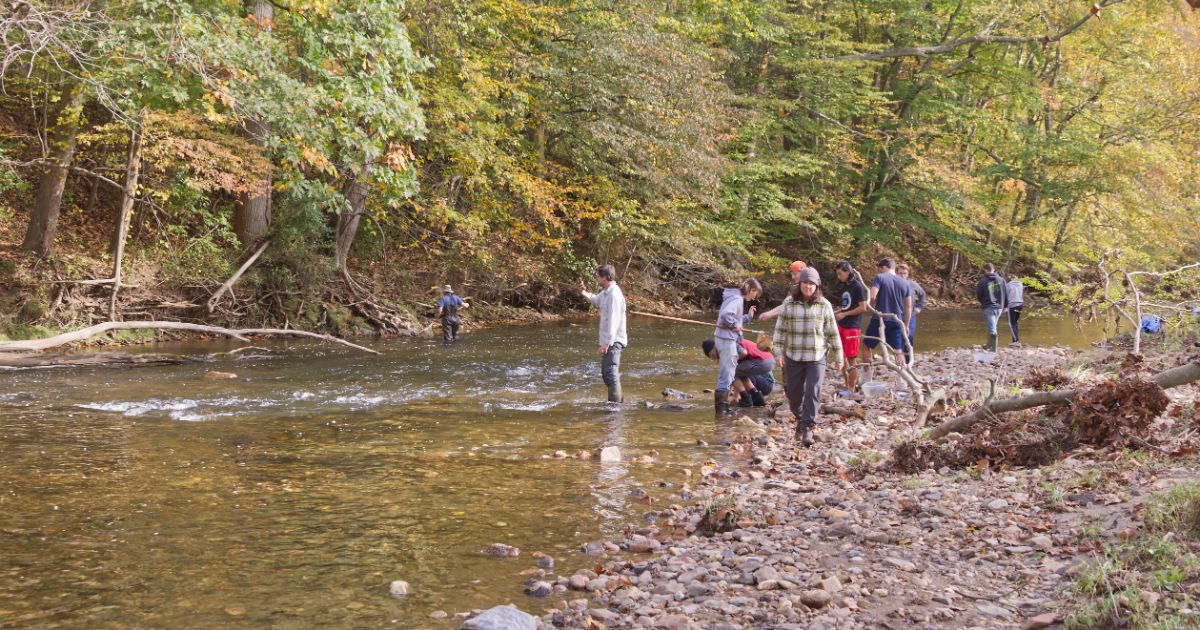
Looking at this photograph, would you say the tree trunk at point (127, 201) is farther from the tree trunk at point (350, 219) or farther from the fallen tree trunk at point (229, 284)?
the tree trunk at point (350, 219)

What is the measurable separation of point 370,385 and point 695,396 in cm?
480

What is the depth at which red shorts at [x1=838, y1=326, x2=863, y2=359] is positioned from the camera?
12.4m

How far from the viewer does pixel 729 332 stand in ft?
36.7

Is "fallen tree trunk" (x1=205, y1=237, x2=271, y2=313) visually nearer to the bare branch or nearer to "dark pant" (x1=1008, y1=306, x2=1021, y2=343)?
"dark pant" (x1=1008, y1=306, x2=1021, y2=343)

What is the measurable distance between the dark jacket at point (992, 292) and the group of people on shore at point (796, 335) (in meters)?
3.33

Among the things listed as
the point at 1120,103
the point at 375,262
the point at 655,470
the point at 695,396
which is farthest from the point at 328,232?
the point at 1120,103

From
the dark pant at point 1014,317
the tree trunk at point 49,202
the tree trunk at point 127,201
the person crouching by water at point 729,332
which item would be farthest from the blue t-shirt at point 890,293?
the tree trunk at point 49,202

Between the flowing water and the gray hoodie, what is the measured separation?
1096mm

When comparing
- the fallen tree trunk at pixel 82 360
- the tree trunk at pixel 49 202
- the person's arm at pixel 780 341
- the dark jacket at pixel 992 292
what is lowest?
the fallen tree trunk at pixel 82 360

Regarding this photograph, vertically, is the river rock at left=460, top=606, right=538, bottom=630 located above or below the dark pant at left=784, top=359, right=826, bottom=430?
below

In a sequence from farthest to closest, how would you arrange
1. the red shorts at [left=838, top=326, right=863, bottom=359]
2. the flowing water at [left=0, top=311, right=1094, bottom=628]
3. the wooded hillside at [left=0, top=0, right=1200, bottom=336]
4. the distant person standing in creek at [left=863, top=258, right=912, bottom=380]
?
the wooded hillside at [left=0, top=0, right=1200, bottom=336], the distant person standing in creek at [left=863, top=258, right=912, bottom=380], the red shorts at [left=838, top=326, right=863, bottom=359], the flowing water at [left=0, top=311, right=1094, bottom=628]

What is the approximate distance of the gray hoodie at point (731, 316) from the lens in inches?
438

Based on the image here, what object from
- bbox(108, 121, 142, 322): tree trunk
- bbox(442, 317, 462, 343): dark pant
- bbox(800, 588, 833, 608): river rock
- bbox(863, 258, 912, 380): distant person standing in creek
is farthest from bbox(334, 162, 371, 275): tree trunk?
bbox(800, 588, 833, 608): river rock

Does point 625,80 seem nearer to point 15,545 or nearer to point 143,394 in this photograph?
point 143,394
